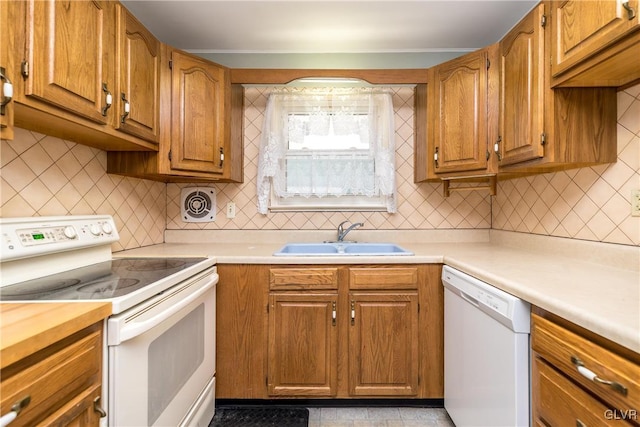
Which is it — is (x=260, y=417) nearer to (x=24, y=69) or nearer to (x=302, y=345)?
(x=302, y=345)

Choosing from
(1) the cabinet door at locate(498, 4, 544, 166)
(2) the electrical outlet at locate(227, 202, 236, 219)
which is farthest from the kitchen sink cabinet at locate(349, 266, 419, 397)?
(2) the electrical outlet at locate(227, 202, 236, 219)

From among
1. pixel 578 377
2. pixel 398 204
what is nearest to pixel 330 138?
pixel 398 204

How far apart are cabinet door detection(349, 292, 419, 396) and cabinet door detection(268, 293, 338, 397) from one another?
0.12m

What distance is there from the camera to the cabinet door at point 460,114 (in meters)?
1.86

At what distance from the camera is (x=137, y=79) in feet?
5.21

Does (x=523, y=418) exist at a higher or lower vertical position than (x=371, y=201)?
lower

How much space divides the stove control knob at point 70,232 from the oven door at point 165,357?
20.1 inches

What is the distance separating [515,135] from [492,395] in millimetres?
1183

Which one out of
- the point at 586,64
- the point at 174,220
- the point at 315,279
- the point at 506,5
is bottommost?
the point at 315,279

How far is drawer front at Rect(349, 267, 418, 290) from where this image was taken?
1.77 metres

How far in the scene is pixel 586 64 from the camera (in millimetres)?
1210

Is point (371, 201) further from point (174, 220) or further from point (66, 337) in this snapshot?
point (66, 337)

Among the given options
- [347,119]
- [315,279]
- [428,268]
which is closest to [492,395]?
[428,268]

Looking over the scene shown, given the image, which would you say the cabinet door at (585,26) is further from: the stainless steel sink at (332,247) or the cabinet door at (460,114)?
the stainless steel sink at (332,247)
